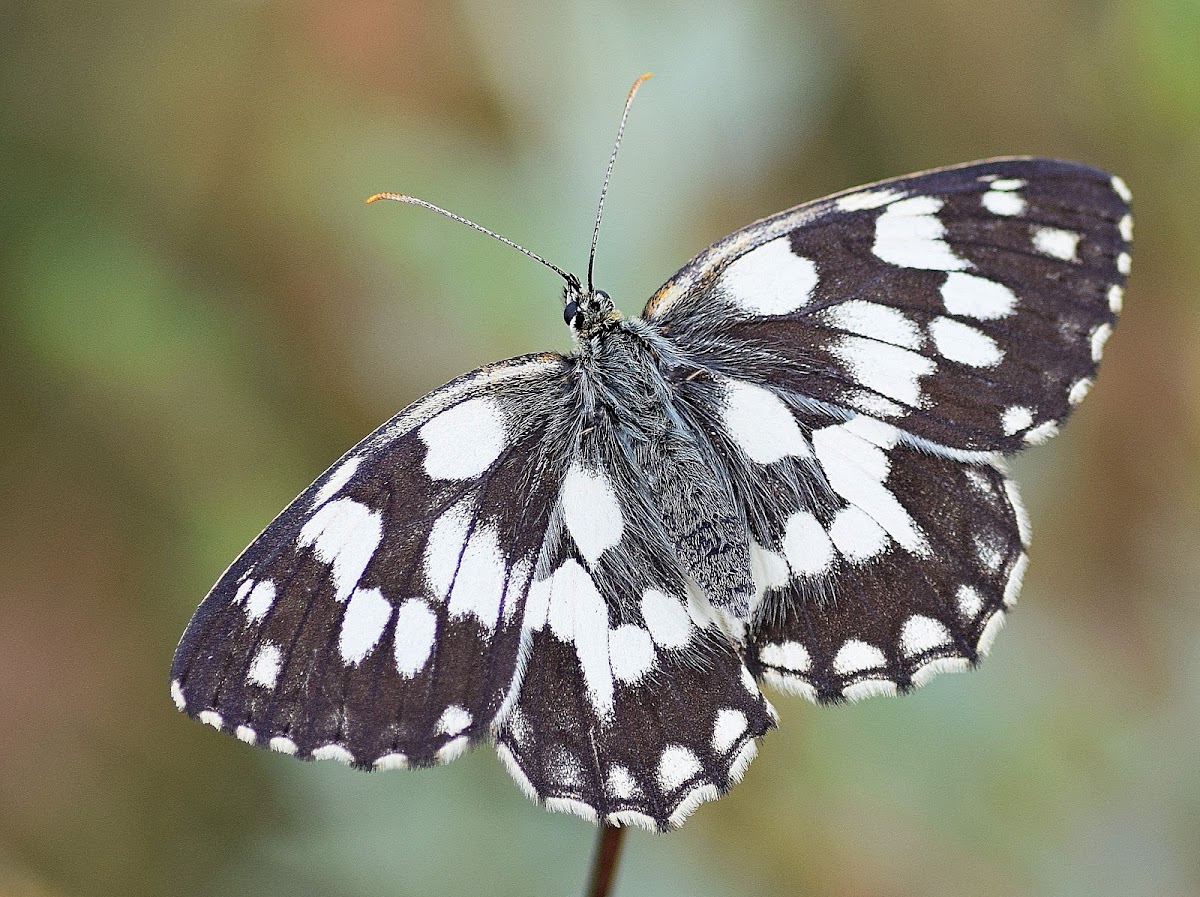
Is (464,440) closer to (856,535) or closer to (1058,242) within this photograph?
(856,535)

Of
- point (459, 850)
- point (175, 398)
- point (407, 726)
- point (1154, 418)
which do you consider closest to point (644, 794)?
point (407, 726)

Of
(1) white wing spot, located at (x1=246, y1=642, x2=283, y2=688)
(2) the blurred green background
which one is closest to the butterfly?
(1) white wing spot, located at (x1=246, y1=642, x2=283, y2=688)

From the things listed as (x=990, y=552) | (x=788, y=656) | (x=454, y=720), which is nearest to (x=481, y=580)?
(x=454, y=720)

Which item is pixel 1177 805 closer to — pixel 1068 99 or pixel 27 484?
pixel 1068 99

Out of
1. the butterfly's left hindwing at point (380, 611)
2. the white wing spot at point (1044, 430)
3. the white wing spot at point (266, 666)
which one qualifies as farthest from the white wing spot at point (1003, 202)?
the white wing spot at point (266, 666)

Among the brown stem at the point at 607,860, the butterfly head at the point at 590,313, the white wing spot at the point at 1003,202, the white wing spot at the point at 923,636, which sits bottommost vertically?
the brown stem at the point at 607,860

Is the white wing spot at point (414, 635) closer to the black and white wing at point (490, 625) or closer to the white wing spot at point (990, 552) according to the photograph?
the black and white wing at point (490, 625)

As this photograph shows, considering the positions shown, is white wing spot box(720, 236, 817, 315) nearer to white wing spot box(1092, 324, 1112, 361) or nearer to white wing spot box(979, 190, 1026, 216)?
white wing spot box(979, 190, 1026, 216)
